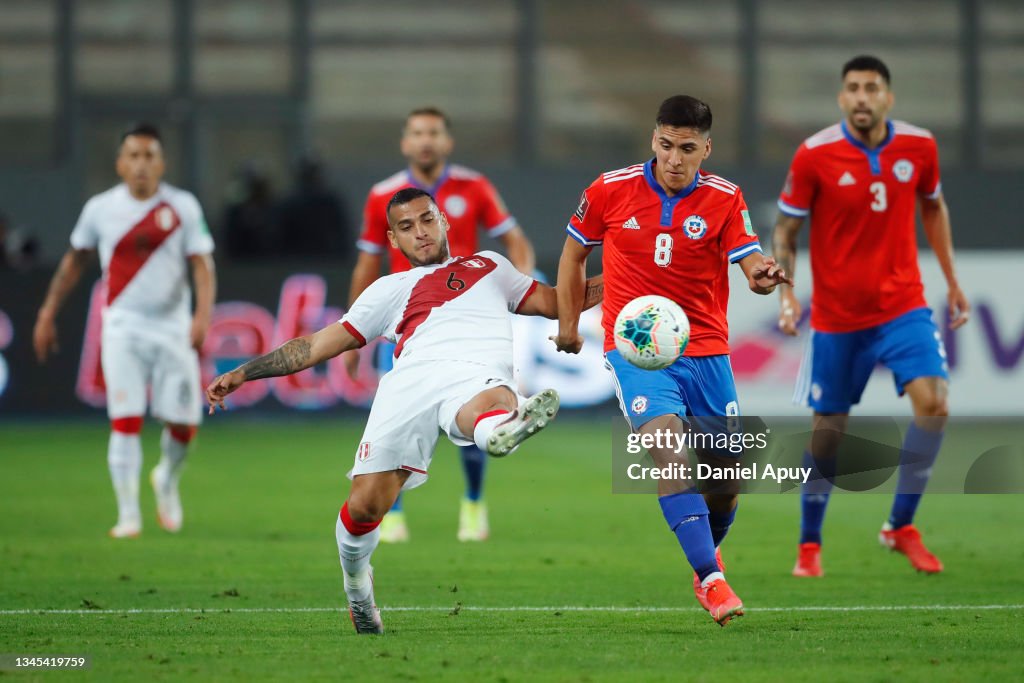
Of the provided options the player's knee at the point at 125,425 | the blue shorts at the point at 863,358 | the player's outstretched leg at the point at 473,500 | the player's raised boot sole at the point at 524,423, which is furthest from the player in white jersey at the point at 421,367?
the player's knee at the point at 125,425

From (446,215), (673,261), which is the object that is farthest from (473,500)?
(673,261)

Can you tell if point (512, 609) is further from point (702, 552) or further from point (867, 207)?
point (867, 207)

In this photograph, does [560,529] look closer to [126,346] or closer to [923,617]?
[126,346]

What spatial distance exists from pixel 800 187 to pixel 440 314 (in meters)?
2.54

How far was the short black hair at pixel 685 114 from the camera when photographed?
22.2 ft

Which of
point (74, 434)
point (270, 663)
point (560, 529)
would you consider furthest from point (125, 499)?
point (74, 434)

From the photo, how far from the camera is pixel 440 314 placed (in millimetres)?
6828

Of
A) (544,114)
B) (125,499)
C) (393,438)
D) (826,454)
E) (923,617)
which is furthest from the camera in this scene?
(544,114)

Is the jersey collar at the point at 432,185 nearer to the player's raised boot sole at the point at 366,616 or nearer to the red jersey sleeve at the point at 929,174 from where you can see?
the red jersey sleeve at the point at 929,174

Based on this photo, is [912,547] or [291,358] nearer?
[291,358]

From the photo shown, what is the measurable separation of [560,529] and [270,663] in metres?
4.77

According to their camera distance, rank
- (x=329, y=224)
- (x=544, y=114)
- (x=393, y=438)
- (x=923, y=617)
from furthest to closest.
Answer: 1. (x=544, y=114)
2. (x=329, y=224)
3. (x=923, y=617)
4. (x=393, y=438)

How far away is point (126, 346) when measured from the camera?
1048 cm

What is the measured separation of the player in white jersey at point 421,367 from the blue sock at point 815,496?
225 cm
